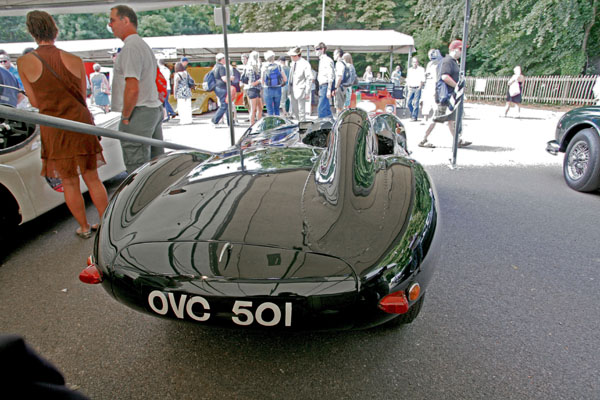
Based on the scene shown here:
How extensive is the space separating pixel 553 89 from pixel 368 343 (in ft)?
65.8

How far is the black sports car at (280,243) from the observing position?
4.25 feet

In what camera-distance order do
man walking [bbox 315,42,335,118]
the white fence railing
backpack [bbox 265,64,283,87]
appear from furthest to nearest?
1. the white fence railing
2. backpack [bbox 265,64,283,87]
3. man walking [bbox 315,42,335,118]

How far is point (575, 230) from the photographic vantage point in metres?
3.13

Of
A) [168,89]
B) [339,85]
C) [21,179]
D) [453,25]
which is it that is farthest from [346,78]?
[453,25]

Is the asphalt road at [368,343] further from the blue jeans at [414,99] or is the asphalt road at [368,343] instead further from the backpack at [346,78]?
the blue jeans at [414,99]

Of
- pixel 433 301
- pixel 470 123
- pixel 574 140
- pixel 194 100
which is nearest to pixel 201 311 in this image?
pixel 433 301

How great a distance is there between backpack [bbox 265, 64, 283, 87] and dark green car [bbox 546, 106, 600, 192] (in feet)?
18.8

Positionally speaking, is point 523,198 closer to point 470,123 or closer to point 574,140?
point 574,140

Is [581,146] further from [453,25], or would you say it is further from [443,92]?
[453,25]

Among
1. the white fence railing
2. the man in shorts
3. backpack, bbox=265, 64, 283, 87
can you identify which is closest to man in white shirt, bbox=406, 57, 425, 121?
backpack, bbox=265, 64, 283, 87

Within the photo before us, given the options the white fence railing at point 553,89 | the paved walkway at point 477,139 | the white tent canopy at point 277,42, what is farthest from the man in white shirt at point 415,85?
the white fence railing at point 553,89

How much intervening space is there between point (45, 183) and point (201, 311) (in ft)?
8.00

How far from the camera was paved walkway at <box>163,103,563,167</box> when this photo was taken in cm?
586

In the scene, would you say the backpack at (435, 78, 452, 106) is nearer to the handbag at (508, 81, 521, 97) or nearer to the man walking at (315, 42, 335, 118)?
the man walking at (315, 42, 335, 118)
